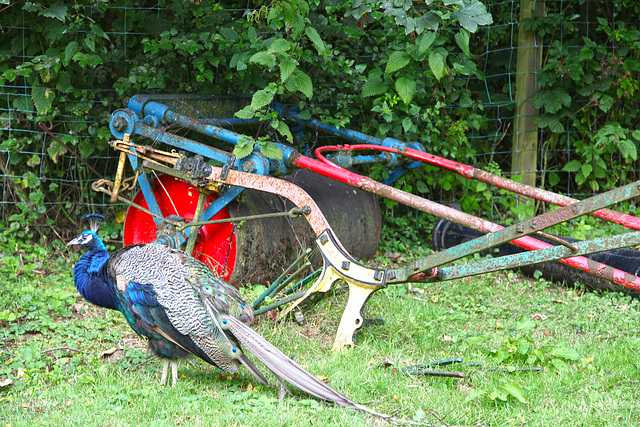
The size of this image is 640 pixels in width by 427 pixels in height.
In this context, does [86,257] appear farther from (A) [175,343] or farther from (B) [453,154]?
(B) [453,154]

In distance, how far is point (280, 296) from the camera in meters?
3.93

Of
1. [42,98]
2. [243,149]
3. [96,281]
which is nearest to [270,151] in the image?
[243,149]

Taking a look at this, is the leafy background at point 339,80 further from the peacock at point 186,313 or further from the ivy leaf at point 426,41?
the peacock at point 186,313

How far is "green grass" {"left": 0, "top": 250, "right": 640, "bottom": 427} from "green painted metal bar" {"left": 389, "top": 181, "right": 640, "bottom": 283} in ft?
1.64

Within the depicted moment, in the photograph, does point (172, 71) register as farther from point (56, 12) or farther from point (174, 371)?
point (174, 371)

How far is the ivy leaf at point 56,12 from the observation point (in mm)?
4484

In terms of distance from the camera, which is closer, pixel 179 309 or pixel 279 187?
pixel 179 309

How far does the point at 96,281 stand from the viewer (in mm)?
3154

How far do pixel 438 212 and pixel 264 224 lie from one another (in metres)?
1.27

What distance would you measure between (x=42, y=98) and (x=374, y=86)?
255 cm

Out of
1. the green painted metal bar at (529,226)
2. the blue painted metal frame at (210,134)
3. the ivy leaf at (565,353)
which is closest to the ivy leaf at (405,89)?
the blue painted metal frame at (210,134)

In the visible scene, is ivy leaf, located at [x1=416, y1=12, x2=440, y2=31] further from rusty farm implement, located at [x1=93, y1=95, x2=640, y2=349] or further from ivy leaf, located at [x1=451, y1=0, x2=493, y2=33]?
rusty farm implement, located at [x1=93, y1=95, x2=640, y2=349]

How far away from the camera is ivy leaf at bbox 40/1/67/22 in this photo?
14.7 feet

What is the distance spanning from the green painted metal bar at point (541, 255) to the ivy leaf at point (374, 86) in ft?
6.31
